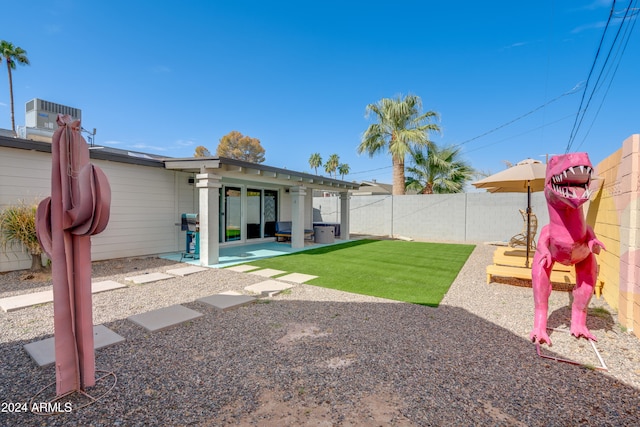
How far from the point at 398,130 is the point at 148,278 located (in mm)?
13014

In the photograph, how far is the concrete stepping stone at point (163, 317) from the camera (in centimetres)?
357

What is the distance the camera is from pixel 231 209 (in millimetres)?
10398

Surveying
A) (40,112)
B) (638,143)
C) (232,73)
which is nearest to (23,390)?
(638,143)

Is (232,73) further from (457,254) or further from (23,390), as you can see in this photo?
(23,390)

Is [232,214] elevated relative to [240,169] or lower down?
lower down

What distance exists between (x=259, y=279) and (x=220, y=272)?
1187 millimetres

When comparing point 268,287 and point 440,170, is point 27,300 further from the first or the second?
point 440,170

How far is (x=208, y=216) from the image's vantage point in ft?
23.6

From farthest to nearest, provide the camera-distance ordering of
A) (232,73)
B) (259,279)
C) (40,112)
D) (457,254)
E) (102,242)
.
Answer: (232,73) < (457,254) < (40,112) < (102,242) < (259,279)

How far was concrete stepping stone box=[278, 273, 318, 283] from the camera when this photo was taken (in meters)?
5.97

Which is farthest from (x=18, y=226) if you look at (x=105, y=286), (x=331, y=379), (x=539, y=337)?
(x=539, y=337)

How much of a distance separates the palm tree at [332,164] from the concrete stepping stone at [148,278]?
41041mm

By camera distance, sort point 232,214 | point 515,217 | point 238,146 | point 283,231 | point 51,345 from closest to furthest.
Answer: point 51,345
point 232,214
point 283,231
point 515,217
point 238,146

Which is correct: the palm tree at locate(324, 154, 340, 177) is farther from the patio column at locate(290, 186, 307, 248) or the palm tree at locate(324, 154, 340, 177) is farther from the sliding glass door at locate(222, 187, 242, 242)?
the patio column at locate(290, 186, 307, 248)
